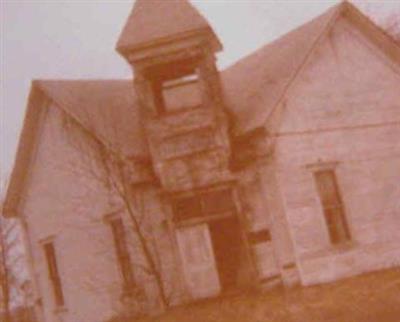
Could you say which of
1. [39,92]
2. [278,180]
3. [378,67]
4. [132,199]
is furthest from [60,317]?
[378,67]

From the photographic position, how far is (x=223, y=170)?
1981cm

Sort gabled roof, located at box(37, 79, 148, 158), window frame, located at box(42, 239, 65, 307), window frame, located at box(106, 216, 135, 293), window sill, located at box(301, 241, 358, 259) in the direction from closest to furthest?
window sill, located at box(301, 241, 358, 259) → window frame, located at box(106, 216, 135, 293) → gabled roof, located at box(37, 79, 148, 158) → window frame, located at box(42, 239, 65, 307)

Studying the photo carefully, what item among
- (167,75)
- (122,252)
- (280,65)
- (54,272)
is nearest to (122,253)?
(122,252)

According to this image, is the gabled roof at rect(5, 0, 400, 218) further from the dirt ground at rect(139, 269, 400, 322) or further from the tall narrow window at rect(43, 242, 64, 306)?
the dirt ground at rect(139, 269, 400, 322)

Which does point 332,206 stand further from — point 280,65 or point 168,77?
point 168,77

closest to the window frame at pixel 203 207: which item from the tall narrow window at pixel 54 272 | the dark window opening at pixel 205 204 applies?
the dark window opening at pixel 205 204

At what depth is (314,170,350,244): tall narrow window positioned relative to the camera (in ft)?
66.0

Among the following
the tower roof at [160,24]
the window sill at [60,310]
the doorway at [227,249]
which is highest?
the tower roof at [160,24]

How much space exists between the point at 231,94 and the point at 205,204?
16.8 feet

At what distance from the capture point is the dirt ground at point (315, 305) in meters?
15.3

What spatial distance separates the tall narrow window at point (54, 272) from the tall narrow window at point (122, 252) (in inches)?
140

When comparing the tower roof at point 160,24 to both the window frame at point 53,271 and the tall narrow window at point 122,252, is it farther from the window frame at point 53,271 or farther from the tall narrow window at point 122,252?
the window frame at point 53,271

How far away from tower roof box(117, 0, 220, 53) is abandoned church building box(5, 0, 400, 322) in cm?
5

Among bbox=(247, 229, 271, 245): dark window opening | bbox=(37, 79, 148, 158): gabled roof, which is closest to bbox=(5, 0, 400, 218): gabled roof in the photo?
bbox=(37, 79, 148, 158): gabled roof
